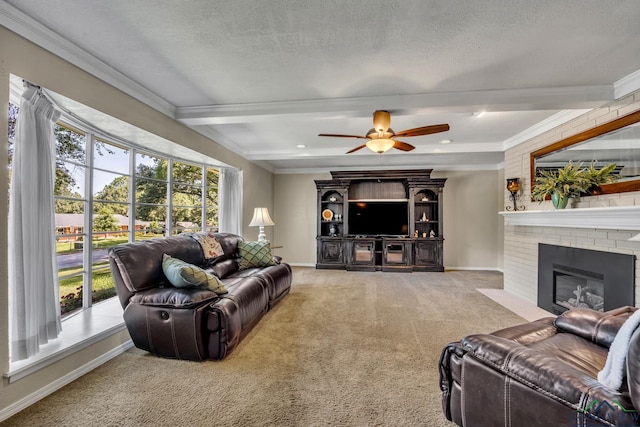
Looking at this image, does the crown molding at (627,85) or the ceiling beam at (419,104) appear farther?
the ceiling beam at (419,104)

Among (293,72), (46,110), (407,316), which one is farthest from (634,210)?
(46,110)

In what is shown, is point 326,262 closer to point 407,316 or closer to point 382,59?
point 407,316

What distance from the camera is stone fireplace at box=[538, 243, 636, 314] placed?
2.76 m

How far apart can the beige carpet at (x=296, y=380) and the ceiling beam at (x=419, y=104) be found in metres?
2.40

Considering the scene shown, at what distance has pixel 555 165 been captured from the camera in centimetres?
360

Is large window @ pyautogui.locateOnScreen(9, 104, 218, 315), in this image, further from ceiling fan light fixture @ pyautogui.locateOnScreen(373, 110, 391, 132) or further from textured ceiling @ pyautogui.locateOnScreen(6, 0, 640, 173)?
ceiling fan light fixture @ pyautogui.locateOnScreen(373, 110, 391, 132)

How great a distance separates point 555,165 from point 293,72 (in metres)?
3.58

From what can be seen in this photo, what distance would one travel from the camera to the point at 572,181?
313 cm

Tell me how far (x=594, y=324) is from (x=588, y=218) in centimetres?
189

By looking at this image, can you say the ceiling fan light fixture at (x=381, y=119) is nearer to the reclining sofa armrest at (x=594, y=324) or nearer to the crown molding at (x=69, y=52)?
the reclining sofa armrest at (x=594, y=324)

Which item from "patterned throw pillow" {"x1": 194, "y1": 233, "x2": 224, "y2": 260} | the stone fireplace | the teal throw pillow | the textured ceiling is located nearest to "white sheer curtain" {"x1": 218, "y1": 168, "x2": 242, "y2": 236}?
"patterned throw pillow" {"x1": 194, "y1": 233, "x2": 224, "y2": 260}

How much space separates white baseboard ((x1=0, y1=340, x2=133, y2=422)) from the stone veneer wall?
16.0ft

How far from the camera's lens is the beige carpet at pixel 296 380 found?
1.71 m

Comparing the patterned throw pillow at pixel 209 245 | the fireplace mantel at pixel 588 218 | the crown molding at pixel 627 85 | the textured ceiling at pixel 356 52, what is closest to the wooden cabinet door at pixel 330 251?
the patterned throw pillow at pixel 209 245
